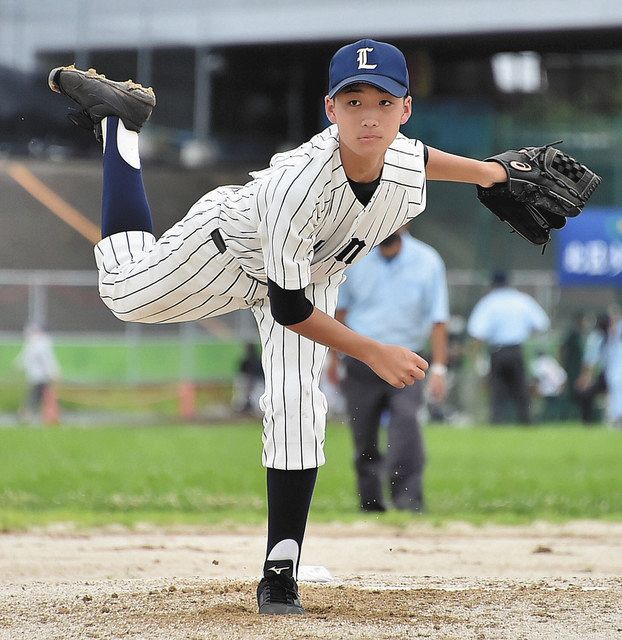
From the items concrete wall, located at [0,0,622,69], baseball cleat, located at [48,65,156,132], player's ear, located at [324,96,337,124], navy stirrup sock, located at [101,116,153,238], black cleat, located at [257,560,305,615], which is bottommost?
black cleat, located at [257,560,305,615]

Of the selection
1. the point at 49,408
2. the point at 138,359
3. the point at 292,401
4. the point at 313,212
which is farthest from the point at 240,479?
the point at 138,359

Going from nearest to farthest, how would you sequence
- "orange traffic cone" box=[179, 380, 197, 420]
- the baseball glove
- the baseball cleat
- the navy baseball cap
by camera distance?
the navy baseball cap, the baseball glove, the baseball cleat, "orange traffic cone" box=[179, 380, 197, 420]

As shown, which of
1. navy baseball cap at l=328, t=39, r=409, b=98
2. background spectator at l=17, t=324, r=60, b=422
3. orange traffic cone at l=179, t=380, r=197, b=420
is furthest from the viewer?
orange traffic cone at l=179, t=380, r=197, b=420

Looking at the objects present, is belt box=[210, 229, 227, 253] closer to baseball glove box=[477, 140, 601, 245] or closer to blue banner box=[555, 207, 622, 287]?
baseball glove box=[477, 140, 601, 245]

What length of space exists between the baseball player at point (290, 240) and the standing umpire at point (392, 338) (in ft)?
9.91

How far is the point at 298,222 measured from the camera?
3725 mm

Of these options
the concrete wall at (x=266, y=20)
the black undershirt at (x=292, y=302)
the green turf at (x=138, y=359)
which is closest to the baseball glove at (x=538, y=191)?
the black undershirt at (x=292, y=302)

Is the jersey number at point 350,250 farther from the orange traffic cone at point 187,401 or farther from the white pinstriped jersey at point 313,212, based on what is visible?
the orange traffic cone at point 187,401

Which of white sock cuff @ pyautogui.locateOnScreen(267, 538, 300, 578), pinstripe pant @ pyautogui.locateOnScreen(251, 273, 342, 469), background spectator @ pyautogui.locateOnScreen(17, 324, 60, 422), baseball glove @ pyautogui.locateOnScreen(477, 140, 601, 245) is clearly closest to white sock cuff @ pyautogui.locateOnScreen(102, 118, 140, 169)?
pinstripe pant @ pyautogui.locateOnScreen(251, 273, 342, 469)

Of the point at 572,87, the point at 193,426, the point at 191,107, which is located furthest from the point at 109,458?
the point at 572,87

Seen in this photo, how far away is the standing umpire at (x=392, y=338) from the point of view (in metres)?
7.34

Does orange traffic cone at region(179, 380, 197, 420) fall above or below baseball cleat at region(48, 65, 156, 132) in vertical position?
below

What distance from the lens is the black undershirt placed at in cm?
377

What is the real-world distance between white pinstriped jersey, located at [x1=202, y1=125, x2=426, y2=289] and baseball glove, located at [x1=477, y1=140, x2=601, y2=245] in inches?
19.5
